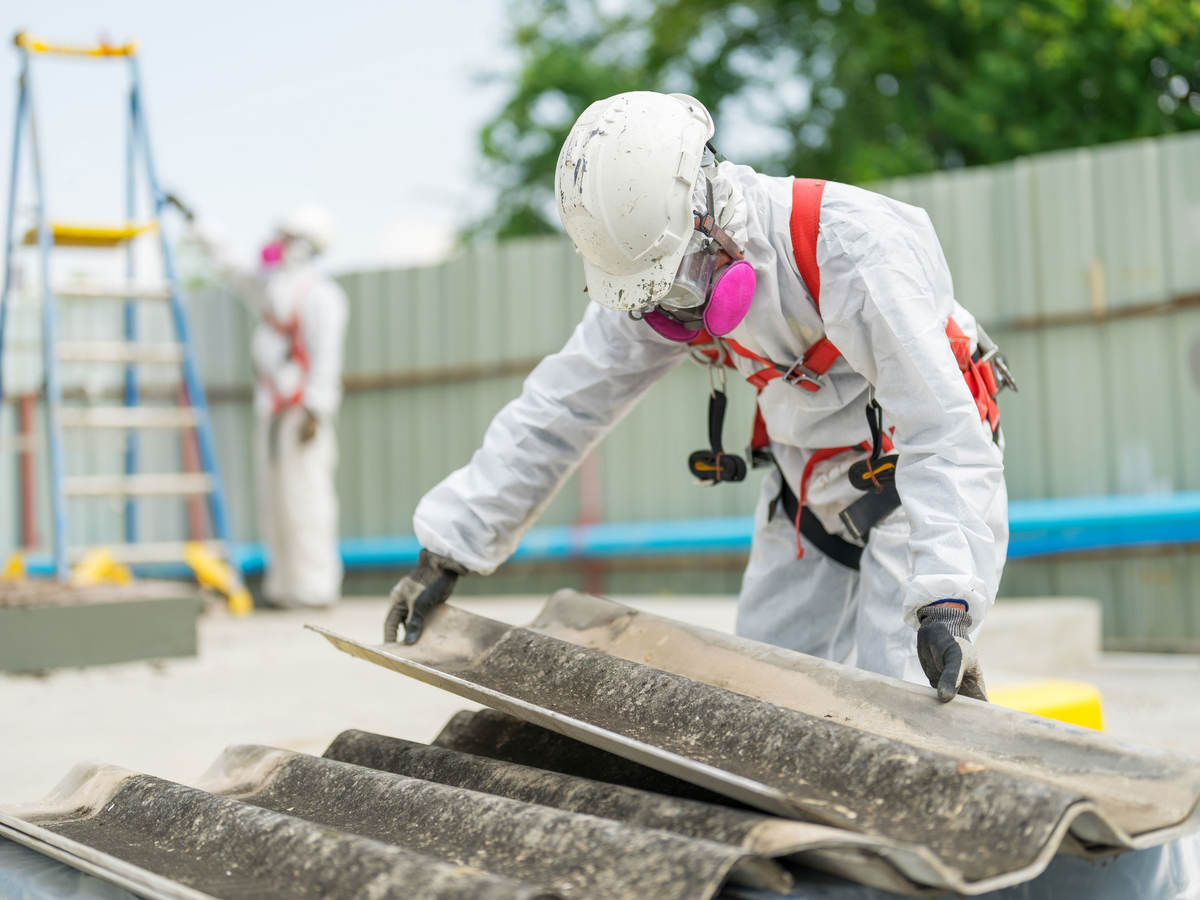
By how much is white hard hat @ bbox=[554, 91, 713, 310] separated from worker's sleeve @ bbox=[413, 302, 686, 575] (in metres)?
0.39

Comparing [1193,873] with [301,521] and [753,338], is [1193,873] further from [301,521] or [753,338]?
[301,521]

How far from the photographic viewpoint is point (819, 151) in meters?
16.2

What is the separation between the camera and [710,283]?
7.80 feet

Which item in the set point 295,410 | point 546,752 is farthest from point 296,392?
point 546,752

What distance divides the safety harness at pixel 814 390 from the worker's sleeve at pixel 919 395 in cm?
7

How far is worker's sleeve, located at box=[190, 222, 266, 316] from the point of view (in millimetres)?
7141

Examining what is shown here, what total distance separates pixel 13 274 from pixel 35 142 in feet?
2.71

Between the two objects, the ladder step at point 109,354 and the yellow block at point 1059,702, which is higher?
the ladder step at point 109,354

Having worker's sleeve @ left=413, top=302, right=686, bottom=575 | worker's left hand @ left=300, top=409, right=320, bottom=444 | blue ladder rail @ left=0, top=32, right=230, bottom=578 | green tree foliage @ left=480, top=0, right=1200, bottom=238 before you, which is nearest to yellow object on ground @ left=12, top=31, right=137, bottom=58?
blue ladder rail @ left=0, top=32, right=230, bottom=578

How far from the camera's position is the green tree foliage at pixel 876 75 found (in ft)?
39.9

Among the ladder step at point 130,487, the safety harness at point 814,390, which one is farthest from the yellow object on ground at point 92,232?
the safety harness at point 814,390

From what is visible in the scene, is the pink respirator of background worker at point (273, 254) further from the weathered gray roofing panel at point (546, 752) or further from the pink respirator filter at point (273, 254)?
the weathered gray roofing panel at point (546, 752)

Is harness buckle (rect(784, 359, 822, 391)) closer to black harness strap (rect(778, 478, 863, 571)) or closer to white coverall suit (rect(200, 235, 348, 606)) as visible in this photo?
black harness strap (rect(778, 478, 863, 571))

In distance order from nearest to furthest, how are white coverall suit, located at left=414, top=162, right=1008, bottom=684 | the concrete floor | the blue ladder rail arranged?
1. white coverall suit, located at left=414, top=162, right=1008, bottom=684
2. the concrete floor
3. the blue ladder rail
